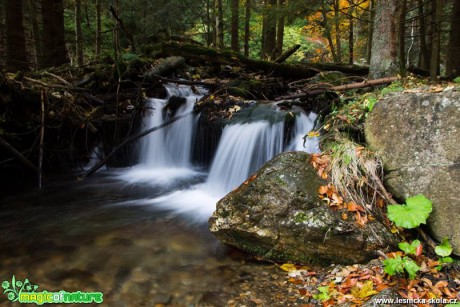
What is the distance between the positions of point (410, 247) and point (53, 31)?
1042 centimetres

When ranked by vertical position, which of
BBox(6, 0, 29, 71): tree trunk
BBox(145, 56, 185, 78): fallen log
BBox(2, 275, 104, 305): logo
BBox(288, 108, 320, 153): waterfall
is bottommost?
BBox(2, 275, 104, 305): logo

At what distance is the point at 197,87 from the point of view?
10.3 metres

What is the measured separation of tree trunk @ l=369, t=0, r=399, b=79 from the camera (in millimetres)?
6285

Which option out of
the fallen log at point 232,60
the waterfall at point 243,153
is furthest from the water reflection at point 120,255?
the fallen log at point 232,60

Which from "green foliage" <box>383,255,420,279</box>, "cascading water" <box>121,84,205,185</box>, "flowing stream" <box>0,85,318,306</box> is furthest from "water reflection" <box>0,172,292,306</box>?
"cascading water" <box>121,84,205,185</box>

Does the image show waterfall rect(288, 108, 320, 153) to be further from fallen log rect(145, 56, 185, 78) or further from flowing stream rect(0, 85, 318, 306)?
fallen log rect(145, 56, 185, 78)

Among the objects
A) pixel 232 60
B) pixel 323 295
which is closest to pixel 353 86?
pixel 323 295

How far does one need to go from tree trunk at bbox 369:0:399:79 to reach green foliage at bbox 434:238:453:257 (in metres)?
4.09

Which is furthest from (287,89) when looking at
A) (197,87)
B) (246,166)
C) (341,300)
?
(341,300)

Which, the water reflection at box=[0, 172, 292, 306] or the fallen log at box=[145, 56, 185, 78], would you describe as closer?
the water reflection at box=[0, 172, 292, 306]

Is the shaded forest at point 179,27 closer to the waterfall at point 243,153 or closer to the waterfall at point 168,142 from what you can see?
the waterfall at point 168,142

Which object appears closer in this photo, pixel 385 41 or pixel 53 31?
pixel 385 41

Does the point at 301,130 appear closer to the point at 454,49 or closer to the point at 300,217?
the point at 300,217

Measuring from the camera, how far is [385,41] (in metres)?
6.44
